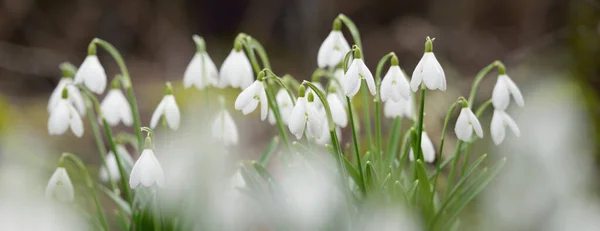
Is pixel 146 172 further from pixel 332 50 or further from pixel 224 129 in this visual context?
pixel 332 50

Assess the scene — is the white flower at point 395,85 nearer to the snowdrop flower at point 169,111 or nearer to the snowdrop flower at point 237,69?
the snowdrop flower at point 237,69

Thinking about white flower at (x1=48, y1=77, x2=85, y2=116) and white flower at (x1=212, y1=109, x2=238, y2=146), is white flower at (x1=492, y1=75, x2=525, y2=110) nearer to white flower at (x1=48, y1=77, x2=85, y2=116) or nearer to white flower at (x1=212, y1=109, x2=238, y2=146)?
white flower at (x1=212, y1=109, x2=238, y2=146)

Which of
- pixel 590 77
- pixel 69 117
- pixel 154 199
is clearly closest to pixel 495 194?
pixel 154 199

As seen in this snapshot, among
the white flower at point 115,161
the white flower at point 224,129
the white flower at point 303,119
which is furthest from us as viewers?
the white flower at point 115,161

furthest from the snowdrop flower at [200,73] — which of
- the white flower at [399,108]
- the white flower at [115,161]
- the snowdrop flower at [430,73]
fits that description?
the snowdrop flower at [430,73]

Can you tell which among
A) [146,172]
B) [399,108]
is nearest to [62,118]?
[146,172]

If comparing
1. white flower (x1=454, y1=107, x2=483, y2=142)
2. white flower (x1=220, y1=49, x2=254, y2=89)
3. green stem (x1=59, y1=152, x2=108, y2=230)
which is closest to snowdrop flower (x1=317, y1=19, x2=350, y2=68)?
white flower (x1=220, y1=49, x2=254, y2=89)

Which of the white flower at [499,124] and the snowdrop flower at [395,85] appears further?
the white flower at [499,124]

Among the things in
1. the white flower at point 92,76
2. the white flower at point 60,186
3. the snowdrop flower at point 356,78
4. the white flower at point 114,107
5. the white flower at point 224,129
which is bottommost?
the snowdrop flower at point 356,78

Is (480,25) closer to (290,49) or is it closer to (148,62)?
(290,49)
